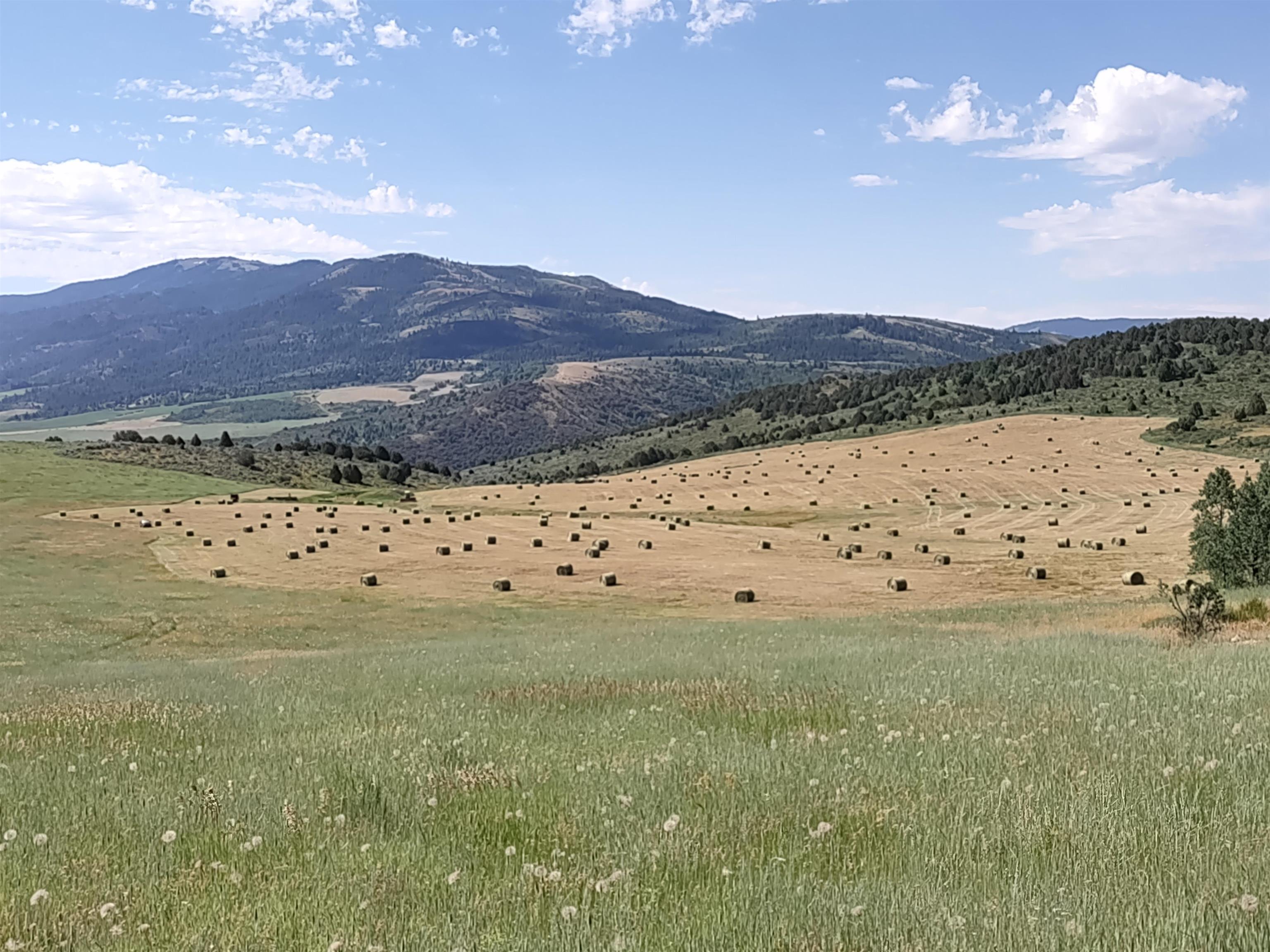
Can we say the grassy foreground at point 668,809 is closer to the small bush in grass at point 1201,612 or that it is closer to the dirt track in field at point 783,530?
the small bush in grass at point 1201,612

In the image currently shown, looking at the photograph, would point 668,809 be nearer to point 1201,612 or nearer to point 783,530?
point 1201,612

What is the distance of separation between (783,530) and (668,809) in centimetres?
5447

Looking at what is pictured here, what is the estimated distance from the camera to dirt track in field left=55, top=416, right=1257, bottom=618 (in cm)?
4050


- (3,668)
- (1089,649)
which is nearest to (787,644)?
(1089,649)

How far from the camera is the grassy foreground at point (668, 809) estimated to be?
5605mm

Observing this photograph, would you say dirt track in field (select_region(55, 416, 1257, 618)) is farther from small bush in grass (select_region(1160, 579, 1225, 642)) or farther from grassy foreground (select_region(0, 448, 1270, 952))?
grassy foreground (select_region(0, 448, 1270, 952))

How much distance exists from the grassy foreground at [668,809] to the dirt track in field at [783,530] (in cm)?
2224

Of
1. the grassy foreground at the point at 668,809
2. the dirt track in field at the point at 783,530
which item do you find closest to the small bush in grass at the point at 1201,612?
the grassy foreground at the point at 668,809

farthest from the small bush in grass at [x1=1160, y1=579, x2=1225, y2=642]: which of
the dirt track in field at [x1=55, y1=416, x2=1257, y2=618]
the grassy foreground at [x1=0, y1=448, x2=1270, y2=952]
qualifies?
the dirt track in field at [x1=55, y1=416, x2=1257, y2=618]

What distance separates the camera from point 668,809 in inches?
305

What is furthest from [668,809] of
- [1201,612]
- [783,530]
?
[783,530]

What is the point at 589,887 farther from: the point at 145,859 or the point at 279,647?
the point at 279,647

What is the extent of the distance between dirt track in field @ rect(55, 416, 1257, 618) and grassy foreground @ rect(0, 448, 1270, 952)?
876 inches

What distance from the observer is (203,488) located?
3295 inches
